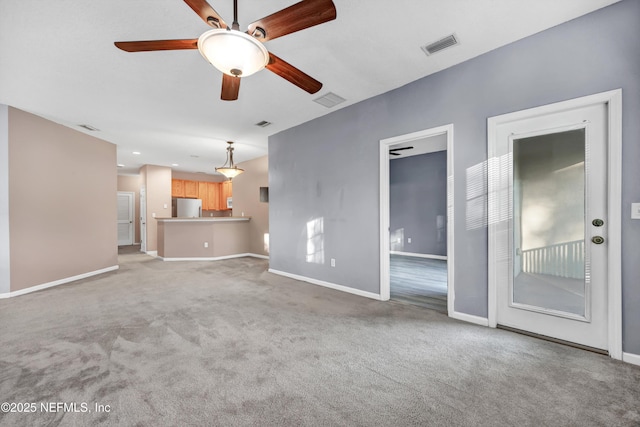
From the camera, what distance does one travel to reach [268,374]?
1899 mm

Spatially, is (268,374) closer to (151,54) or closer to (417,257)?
(151,54)

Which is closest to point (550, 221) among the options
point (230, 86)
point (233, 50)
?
point (233, 50)

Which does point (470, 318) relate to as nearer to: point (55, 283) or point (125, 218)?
point (55, 283)

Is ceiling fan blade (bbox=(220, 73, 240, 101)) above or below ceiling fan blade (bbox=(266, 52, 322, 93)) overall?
below

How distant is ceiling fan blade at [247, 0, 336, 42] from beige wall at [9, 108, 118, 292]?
14.8ft

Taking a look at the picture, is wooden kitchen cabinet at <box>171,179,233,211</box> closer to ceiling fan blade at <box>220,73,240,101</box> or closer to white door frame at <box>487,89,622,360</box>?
ceiling fan blade at <box>220,73,240,101</box>

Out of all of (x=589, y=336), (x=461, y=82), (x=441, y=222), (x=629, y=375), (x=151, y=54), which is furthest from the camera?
(x=441, y=222)

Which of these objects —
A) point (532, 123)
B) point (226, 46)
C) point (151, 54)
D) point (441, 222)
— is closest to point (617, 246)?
point (532, 123)

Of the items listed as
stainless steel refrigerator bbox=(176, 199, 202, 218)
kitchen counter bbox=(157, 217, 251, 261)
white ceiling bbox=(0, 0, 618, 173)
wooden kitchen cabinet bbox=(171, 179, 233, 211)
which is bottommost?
kitchen counter bbox=(157, 217, 251, 261)

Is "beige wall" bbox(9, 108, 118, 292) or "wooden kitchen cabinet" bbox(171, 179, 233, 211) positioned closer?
"beige wall" bbox(9, 108, 118, 292)

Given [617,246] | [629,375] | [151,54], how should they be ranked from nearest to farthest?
1. [629,375]
2. [617,246]
3. [151,54]

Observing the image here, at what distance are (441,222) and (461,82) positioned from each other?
4548 mm

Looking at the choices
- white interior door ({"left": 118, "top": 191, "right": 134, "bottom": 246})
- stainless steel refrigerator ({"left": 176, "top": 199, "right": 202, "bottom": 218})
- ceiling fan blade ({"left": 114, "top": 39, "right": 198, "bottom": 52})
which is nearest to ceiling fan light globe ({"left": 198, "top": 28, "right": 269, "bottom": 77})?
ceiling fan blade ({"left": 114, "top": 39, "right": 198, "bottom": 52})

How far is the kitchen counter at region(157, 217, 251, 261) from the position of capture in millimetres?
6699
